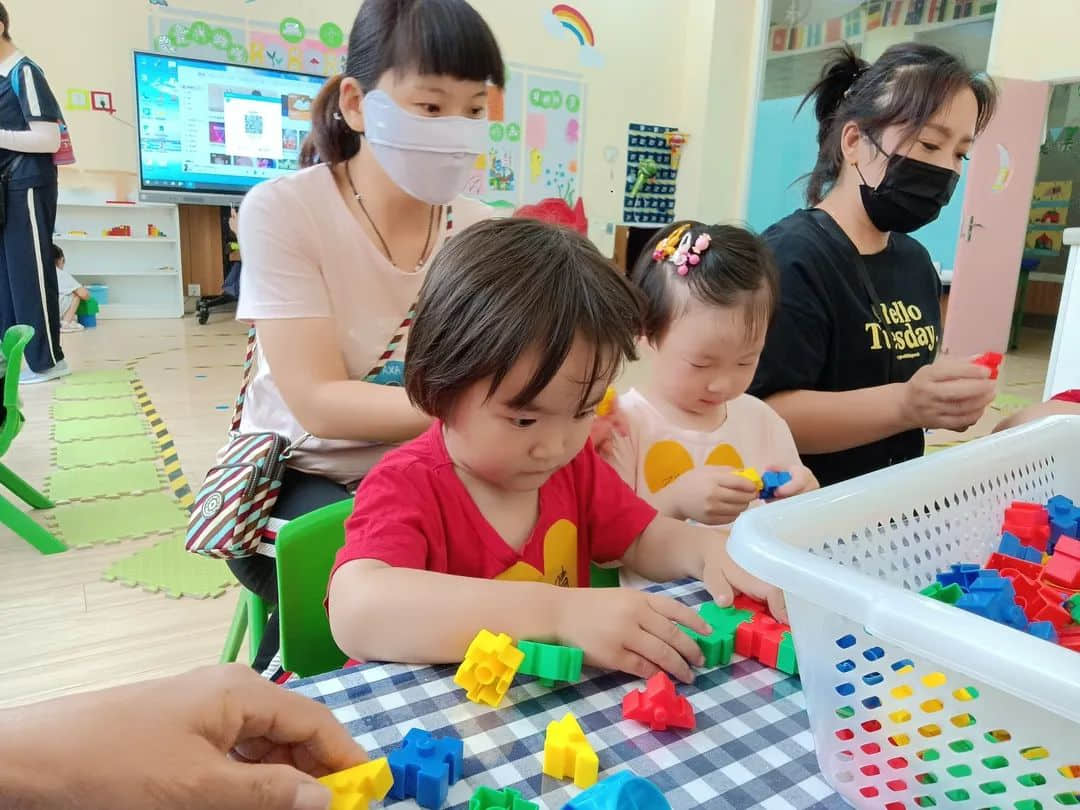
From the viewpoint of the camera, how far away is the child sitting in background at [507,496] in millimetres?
594

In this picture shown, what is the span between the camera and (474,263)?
0.70 m

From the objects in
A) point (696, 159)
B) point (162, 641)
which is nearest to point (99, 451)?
point (162, 641)

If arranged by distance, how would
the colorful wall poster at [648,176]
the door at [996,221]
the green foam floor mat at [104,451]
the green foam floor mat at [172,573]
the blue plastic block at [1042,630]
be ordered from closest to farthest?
the blue plastic block at [1042,630] < the green foam floor mat at [172,573] < the green foam floor mat at [104,451] < the door at [996,221] < the colorful wall poster at [648,176]

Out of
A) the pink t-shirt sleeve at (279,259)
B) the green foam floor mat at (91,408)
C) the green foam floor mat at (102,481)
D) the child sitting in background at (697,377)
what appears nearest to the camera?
the child sitting in background at (697,377)

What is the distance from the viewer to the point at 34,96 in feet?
10.7

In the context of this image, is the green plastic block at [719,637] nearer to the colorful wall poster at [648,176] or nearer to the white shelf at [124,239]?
the white shelf at [124,239]

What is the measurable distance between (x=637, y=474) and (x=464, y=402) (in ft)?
1.38

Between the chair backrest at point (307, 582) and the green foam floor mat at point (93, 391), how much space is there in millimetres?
2973

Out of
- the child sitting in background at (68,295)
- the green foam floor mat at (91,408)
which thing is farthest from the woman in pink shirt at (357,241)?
the child sitting in background at (68,295)

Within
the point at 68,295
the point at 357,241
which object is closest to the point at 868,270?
the point at 357,241

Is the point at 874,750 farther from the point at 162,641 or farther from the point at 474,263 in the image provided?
the point at 162,641

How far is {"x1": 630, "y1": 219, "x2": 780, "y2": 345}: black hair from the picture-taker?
98 centimetres

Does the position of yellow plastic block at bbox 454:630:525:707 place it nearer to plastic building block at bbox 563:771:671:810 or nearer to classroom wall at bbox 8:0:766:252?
plastic building block at bbox 563:771:671:810

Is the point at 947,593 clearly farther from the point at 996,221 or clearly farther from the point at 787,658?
the point at 996,221
